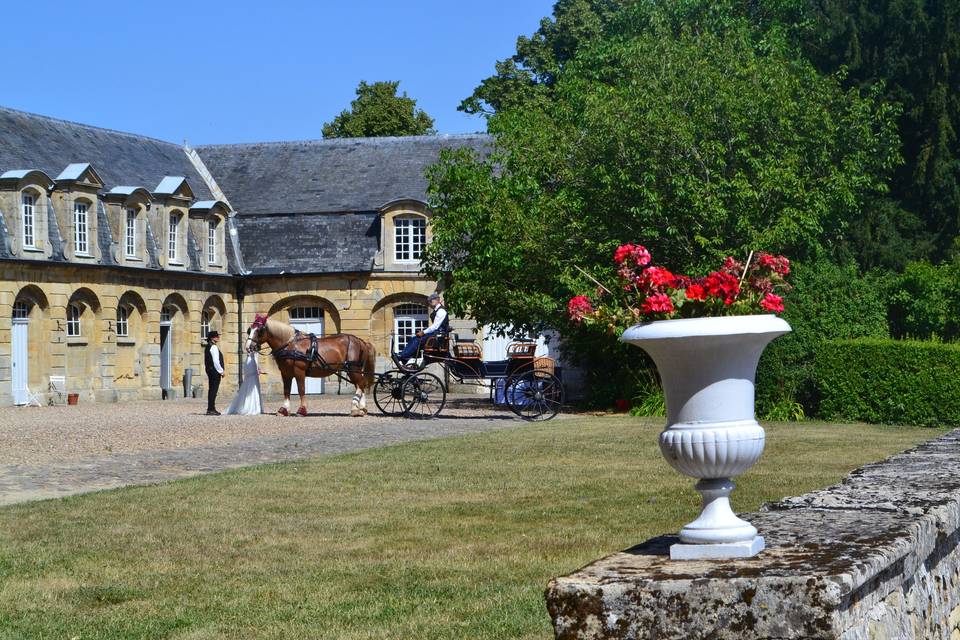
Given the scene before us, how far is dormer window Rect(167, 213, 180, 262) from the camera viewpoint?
35.3 m

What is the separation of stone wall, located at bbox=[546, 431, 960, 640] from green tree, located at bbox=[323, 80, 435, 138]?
4126cm

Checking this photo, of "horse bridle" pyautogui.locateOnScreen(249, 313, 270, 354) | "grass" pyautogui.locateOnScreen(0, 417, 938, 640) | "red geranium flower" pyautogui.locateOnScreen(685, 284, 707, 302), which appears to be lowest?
"grass" pyautogui.locateOnScreen(0, 417, 938, 640)

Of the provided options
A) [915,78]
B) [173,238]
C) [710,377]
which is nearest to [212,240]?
[173,238]

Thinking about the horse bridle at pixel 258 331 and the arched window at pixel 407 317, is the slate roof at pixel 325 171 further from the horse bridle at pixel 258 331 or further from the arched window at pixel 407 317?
the horse bridle at pixel 258 331

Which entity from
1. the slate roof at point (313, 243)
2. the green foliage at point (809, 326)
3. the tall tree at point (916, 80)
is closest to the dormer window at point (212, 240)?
the slate roof at point (313, 243)

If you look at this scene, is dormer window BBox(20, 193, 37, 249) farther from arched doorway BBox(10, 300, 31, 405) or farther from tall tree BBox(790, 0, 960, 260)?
tall tree BBox(790, 0, 960, 260)

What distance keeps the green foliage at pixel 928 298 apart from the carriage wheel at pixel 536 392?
530 inches

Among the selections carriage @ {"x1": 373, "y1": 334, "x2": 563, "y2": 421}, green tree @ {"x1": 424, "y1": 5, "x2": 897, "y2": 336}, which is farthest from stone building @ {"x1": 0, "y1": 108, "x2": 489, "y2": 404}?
carriage @ {"x1": 373, "y1": 334, "x2": 563, "y2": 421}

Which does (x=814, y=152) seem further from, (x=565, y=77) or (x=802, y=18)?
(x=802, y=18)

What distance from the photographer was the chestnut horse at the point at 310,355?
23.0 m

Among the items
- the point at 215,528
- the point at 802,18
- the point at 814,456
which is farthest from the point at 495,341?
the point at 215,528

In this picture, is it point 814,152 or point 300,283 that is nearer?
point 814,152

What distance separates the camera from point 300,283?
36688 mm

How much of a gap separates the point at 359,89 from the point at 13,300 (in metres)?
19.2
